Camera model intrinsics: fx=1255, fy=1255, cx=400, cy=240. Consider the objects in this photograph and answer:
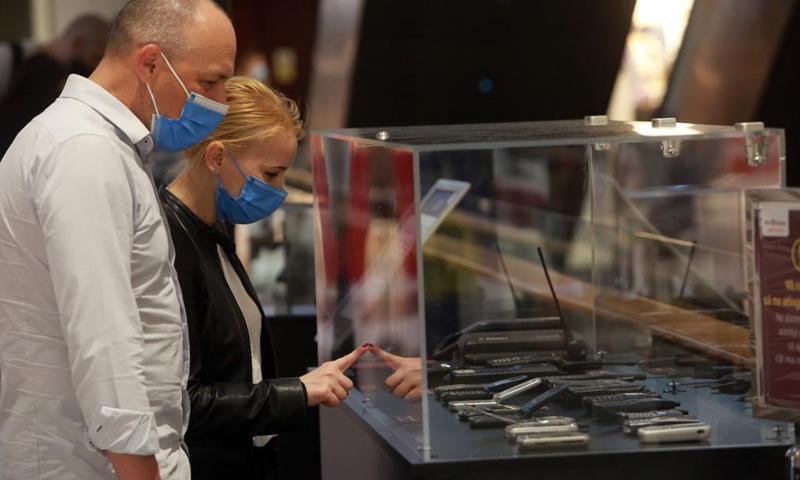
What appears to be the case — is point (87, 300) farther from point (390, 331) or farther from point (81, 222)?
point (390, 331)

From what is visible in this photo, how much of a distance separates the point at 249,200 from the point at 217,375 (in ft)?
1.21

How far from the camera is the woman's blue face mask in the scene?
251 centimetres

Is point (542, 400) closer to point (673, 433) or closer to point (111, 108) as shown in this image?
Answer: point (673, 433)

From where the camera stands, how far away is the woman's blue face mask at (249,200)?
2510 millimetres

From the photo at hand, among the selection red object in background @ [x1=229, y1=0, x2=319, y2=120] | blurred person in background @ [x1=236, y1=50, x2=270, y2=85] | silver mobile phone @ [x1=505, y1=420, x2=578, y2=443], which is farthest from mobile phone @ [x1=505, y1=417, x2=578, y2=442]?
blurred person in background @ [x1=236, y1=50, x2=270, y2=85]

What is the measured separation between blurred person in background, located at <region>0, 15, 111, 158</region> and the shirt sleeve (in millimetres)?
5546

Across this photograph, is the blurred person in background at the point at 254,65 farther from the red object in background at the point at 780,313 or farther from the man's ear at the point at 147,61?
the red object in background at the point at 780,313

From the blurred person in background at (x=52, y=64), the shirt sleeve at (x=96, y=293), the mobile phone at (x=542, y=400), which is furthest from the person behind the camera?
the blurred person in background at (x=52, y=64)

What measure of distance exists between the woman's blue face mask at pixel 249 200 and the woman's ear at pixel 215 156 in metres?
0.02

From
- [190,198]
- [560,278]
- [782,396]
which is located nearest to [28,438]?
[190,198]

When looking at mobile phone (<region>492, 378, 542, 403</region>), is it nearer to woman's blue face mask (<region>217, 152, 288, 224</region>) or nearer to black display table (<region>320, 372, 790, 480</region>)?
black display table (<region>320, 372, 790, 480</region>)

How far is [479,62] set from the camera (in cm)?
802

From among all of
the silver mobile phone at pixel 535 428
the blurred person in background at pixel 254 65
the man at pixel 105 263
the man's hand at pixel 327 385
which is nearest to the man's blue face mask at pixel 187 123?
the man at pixel 105 263

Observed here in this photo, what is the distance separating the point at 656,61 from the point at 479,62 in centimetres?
165
